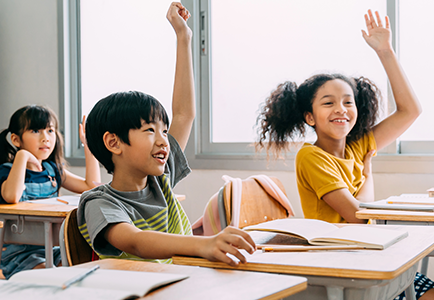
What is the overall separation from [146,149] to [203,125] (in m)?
1.97

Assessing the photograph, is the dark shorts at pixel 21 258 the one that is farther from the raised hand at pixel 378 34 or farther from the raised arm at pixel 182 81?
the raised hand at pixel 378 34

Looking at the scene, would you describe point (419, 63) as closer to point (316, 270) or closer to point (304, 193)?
point (304, 193)

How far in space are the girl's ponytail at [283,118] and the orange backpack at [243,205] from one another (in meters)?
0.29

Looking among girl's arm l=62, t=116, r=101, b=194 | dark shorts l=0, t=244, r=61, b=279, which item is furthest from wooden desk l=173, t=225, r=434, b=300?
girl's arm l=62, t=116, r=101, b=194

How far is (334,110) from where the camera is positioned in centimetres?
193

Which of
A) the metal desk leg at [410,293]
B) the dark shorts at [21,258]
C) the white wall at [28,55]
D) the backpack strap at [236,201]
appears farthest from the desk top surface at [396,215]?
the white wall at [28,55]

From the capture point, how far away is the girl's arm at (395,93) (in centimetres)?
212

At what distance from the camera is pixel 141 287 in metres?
0.60

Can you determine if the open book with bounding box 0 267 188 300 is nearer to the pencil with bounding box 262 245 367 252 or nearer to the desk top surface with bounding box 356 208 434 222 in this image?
the pencil with bounding box 262 245 367 252

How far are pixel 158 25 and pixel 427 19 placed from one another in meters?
1.81

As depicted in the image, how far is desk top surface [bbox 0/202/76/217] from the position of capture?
2000mm

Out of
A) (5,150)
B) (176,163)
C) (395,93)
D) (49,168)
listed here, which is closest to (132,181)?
(176,163)

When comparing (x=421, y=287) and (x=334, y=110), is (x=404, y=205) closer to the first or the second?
(x=421, y=287)

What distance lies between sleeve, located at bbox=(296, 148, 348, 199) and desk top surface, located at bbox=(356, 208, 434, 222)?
0.61ft
